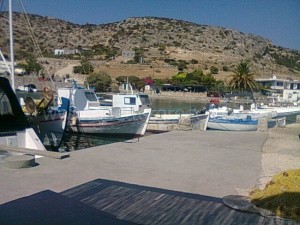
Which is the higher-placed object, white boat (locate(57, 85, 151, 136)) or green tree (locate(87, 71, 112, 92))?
green tree (locate(87, 71, 112, 92))

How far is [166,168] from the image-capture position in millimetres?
9219

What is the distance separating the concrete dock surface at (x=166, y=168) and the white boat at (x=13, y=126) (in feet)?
5.80

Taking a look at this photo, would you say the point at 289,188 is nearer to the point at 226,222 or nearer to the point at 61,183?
the point at 226,222

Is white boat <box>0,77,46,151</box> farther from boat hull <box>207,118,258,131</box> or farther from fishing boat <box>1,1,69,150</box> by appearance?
boat hull <box>207,118,258,131</box>

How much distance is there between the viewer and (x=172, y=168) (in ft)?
30.3

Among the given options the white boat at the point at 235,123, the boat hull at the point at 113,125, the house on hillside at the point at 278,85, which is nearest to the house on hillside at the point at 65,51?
the house on hillside at the point at 278,85

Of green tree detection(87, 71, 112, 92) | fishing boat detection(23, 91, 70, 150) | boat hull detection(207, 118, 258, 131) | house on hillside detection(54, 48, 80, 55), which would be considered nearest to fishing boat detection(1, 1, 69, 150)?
fishing boat detection(23, 91, 70, 150)

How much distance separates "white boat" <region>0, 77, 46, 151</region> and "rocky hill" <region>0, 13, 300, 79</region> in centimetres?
10038

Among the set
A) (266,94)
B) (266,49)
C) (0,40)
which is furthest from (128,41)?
(0,40)

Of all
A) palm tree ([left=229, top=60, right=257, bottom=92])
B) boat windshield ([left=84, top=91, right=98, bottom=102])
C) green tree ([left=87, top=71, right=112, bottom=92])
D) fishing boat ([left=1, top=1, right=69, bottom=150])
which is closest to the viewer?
fishing boat ([left=1, top=1, right=69, bottom=150])

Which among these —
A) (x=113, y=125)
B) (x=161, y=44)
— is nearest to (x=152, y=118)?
(x=113, y=125)

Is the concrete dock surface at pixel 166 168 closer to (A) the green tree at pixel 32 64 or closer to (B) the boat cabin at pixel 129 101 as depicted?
(B) the boat cabin at pixel 129 101

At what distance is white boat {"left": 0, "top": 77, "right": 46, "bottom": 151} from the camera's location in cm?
1123

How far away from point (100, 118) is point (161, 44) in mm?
140481
